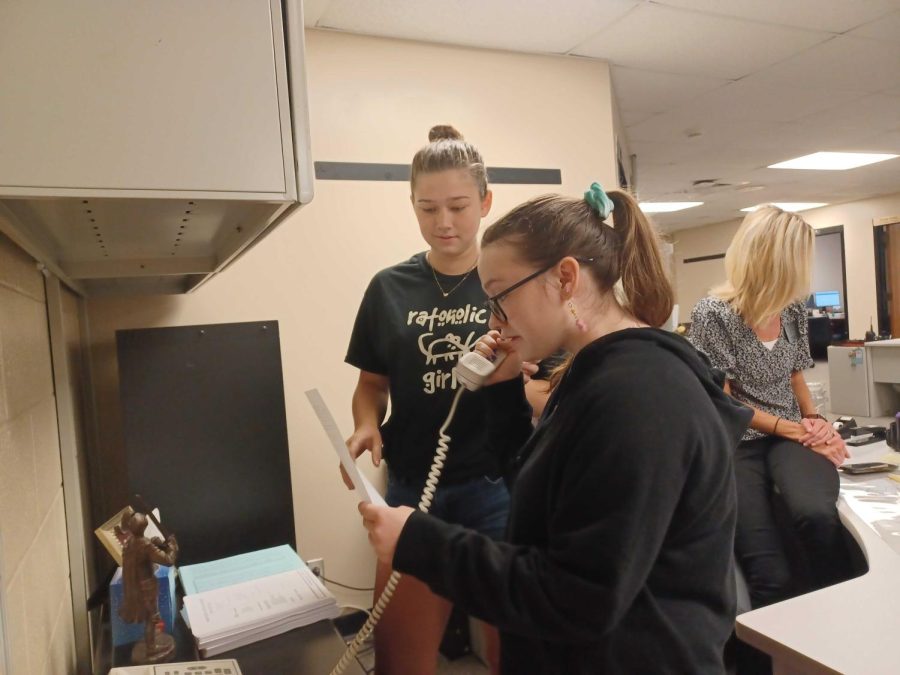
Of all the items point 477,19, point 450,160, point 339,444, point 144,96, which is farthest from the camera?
point 477,19

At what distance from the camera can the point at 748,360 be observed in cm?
218

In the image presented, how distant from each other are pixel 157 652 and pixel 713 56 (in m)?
3.42

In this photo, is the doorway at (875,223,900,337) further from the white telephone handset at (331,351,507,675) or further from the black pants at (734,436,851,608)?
the white telephone handset at (331,351,507,675)

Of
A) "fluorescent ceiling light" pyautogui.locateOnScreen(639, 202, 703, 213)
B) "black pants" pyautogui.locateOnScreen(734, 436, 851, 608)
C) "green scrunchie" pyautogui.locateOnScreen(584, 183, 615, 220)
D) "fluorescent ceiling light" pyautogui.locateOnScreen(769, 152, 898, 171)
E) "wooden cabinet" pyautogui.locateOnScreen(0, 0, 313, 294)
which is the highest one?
"fluorescent ceiling light" pyautogui.locateOnScreen(769, 152, 898, 171)

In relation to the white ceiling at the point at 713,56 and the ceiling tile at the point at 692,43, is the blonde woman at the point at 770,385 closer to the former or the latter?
the white ceiling at the point at 713,56

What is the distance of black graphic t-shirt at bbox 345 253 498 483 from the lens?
1.46 metres

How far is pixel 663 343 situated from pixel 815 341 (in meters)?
9.12

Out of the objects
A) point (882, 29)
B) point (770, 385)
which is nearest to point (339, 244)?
point (770, 385)

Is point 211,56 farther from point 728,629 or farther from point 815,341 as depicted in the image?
point 815,341

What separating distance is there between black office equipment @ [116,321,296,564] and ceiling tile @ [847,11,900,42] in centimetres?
306

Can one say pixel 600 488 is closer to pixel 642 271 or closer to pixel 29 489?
pixel 642 271

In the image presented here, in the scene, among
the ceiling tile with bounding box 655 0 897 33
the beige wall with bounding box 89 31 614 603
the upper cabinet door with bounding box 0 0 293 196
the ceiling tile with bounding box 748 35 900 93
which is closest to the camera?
the upper cabinet door with bounding box 0 0 293 196

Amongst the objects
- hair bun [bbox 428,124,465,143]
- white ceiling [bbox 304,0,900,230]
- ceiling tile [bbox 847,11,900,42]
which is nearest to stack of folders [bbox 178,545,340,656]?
hair bun [bbox 428,124,465,143]

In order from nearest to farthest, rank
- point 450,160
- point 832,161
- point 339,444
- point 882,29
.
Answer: point 339,444 → point 450,160 → point 882,29 → point 832,161
